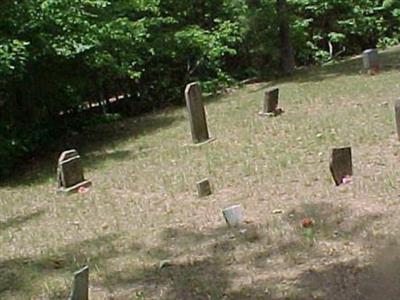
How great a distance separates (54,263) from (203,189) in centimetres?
211

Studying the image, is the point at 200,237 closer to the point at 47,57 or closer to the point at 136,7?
the point at 47,57

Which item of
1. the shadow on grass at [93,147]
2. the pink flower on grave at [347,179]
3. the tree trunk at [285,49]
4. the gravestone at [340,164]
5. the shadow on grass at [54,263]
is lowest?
the shadow on grass at [54,263]

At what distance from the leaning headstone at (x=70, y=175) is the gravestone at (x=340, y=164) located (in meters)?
3.56

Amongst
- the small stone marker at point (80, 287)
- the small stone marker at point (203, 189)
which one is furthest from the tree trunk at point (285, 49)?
the small stone marker at point (80, 287)

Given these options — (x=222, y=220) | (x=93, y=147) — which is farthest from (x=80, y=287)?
(x=93, y=147)

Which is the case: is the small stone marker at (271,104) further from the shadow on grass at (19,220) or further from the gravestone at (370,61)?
the shadow on grass at (19,220)

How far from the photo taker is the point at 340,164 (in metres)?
7.10

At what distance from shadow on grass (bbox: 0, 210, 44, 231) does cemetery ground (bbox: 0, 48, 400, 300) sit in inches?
1.3

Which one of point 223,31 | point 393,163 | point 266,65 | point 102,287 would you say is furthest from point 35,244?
point 266,65

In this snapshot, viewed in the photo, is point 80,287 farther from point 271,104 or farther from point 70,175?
point 271,104

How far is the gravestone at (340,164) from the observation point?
23.2 feet

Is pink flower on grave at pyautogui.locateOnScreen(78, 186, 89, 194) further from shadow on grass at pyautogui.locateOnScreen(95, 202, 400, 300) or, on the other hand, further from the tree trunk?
the tree trunk

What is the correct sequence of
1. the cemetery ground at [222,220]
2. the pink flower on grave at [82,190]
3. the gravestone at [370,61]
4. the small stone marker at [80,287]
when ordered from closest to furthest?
the small stone marker at [80,287] → the cemetery ground at [222,220] → the pink flower on grave at [82,190] → the gravestone at [370,61]

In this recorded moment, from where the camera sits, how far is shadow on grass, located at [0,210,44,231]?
7753 millimetres
